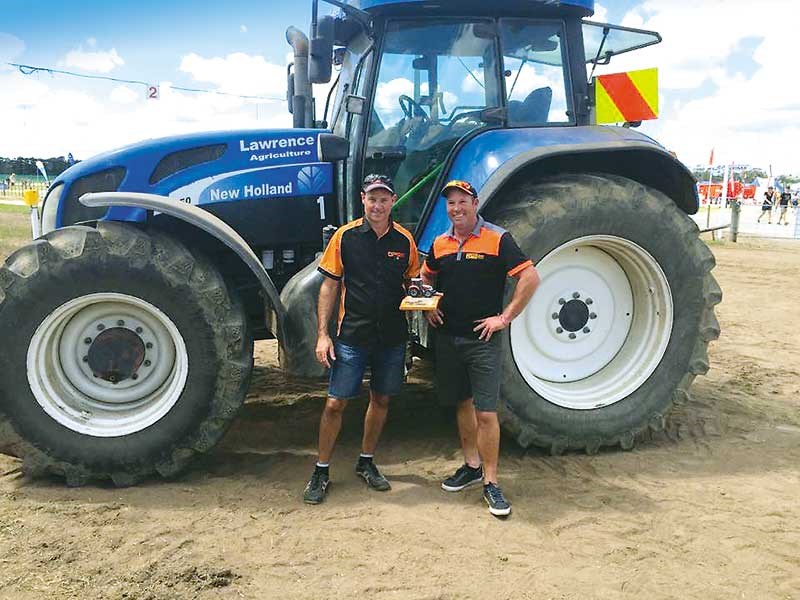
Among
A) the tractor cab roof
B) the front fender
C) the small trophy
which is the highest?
the tractor cab roof

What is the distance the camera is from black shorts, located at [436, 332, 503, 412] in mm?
3357

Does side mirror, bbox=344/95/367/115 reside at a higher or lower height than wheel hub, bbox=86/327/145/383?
higher

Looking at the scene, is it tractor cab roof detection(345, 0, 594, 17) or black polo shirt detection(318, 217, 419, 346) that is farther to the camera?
tractor cab roof detection(345, 0, 594, 17)

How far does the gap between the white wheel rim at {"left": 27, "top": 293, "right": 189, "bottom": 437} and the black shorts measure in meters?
1.28

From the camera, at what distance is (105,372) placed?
3.56 m

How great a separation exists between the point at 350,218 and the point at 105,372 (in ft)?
5.21

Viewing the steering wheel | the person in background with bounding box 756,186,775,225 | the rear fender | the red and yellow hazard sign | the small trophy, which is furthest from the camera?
the person in background with bounding box 756,186,775,225

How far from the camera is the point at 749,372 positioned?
232 inches

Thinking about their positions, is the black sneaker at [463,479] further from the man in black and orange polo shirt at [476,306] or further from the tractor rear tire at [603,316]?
the tractor rear tire at [603,316]

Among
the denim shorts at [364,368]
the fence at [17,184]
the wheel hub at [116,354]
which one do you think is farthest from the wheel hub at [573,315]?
the fence at [17,184]

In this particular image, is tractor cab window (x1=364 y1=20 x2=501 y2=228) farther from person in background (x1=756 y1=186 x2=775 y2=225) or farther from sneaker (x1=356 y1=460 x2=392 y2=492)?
person in background (x1=756 y1=186 x2=775 y2=225)

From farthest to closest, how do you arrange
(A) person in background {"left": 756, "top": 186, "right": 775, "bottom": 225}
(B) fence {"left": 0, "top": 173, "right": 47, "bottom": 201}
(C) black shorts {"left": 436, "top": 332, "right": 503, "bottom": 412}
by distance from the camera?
(B) fence {"left": 0, "top": 173, "right": 47, "bottom": 201} < (A) person in background {"left": 756, "top": 186, "right": 775, "bottom": 225} < (C) black shorts {"left": 436, "top": 332, "right": 503, "bottom": 412}

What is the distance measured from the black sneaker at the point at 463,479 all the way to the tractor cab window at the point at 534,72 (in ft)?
6.56

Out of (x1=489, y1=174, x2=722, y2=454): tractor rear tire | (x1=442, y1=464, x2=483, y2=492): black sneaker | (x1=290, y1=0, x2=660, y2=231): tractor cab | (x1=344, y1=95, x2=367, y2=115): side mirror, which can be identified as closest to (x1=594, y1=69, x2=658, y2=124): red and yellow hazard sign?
(x1=290, y1=0, x2=660, y2=231): tractor cab
